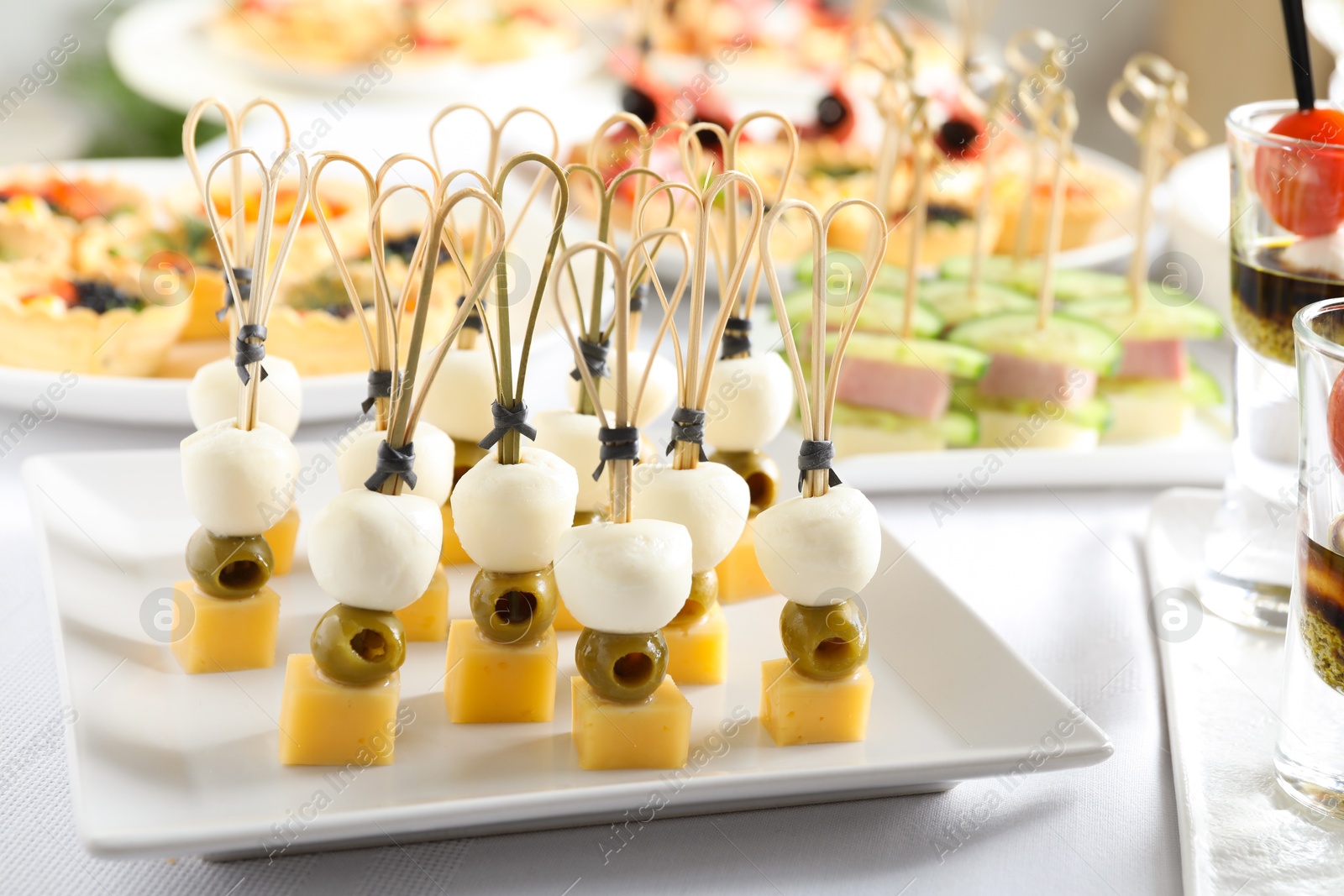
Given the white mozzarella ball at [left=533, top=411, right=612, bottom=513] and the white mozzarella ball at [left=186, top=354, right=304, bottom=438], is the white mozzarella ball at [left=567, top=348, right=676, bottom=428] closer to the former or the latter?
the white mozzarella ball at [left=533, top=411, right=612, bottom=513]

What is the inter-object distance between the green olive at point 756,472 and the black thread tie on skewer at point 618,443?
27 cm

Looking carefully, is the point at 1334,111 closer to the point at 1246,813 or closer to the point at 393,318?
the point at 1246,813

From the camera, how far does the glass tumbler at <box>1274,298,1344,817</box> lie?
0.75 m

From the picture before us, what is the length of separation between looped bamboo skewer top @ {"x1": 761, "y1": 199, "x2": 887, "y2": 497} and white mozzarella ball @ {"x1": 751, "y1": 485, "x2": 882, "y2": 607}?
0.8 inches

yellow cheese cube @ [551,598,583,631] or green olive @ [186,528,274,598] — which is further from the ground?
green olive @ [186,528,274,598]

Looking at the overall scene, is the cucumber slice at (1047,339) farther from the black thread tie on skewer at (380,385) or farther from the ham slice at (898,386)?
the black thread tie on skewer at (380,385)

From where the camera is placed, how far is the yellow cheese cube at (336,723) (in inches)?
31.1

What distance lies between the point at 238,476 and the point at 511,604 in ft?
0.66

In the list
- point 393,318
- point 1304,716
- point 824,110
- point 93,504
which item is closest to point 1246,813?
point 1304,716

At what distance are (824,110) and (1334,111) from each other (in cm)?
119

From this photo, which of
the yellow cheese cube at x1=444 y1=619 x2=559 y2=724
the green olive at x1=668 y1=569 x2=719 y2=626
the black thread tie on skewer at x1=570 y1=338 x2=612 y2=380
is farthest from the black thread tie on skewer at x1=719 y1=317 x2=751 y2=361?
the yellow cheese cube at x1=444 y1=619 x2=559 y2=724

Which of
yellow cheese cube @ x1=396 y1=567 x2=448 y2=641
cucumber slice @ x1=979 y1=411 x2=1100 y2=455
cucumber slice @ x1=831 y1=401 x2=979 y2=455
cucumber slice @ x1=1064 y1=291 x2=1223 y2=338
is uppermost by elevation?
cucumber slice @ x1=1064 y1=291 x2=1223 y2=338

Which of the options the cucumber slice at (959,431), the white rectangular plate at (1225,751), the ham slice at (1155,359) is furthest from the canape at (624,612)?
the ham slice at (1155,359)

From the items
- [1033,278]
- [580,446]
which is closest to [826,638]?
[580,446]
